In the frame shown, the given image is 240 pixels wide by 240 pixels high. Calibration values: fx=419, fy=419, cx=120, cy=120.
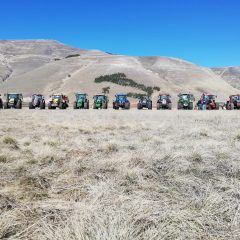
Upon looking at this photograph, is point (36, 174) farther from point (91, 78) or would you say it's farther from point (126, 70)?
point (126, 70)

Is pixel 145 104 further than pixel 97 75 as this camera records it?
No

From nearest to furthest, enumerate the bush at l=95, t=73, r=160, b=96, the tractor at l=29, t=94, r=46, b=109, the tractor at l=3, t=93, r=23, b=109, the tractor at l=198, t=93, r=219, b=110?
1. the tractor at l=3, t=93, r=23, b=109
2. the tractor at l=29, t=94, r=46, b=109
3. the tractor at l=198, t=93, r=219, b=110
4. the bush at l=95, t=73, r=160, b=96

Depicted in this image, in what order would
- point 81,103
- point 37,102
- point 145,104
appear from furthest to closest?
point 145,104 < point 81,103 < point 37,102

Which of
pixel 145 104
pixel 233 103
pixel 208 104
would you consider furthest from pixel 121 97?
pixel 233 103

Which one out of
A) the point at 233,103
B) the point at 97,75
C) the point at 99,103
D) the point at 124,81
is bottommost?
the point at 99,103

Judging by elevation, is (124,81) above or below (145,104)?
above

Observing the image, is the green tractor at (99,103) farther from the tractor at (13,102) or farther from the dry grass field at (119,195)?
the dry grass field at (119,195)

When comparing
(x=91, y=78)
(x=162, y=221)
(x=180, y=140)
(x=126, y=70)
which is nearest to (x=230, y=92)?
(x=126, y=70)

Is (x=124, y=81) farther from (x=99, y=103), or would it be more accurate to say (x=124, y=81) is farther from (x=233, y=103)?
(x=99, y=103)

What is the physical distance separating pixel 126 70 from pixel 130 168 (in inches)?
3909

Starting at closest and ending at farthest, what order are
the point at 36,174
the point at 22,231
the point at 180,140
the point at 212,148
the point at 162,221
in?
the point at 22,231 < the point at 162,221 < the point at 36,174 < the point at 212,148 < the point at 180,140

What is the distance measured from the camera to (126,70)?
10488 centimetres

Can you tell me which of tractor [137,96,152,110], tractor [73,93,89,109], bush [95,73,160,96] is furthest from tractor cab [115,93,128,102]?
bush [95,73,160,96]

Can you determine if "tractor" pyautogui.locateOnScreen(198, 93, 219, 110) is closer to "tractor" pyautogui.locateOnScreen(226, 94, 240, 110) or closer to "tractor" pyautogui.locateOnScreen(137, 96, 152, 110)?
"tractor" pyautogui.locateOnScreen(226, 94, 240, 110)
